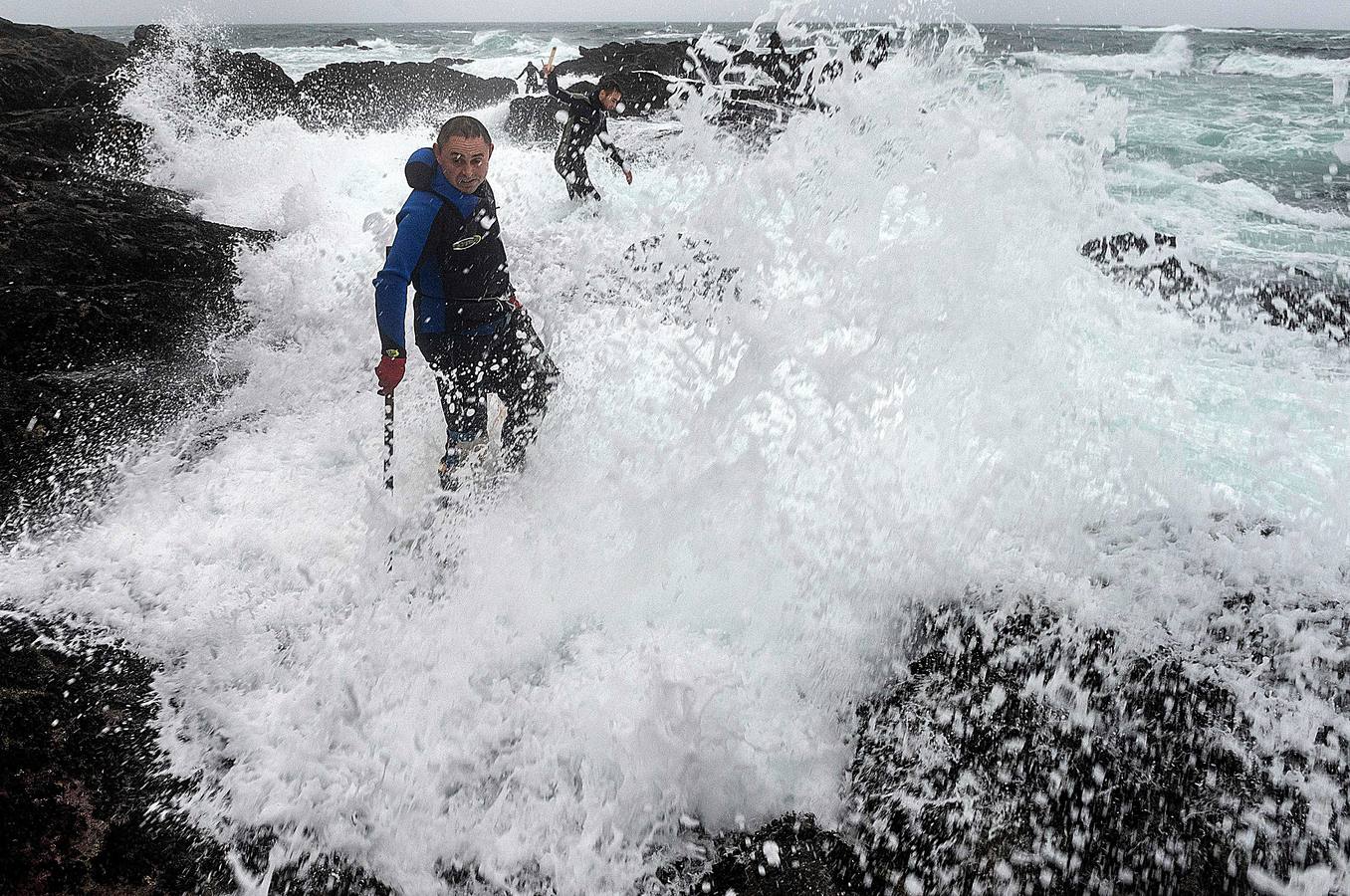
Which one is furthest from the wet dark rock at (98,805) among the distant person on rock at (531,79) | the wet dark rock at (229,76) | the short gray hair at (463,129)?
the distant person on rock at (531,79)

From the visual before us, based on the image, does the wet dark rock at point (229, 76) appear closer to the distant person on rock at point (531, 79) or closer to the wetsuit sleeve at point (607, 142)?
the distant person on rock at point (531, 79)

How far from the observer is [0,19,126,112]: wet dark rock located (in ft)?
37.0

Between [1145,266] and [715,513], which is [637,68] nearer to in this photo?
[1145,266]

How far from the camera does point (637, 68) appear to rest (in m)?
22.7

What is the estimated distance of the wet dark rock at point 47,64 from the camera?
1127 cm

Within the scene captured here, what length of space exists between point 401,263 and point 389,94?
18.9m

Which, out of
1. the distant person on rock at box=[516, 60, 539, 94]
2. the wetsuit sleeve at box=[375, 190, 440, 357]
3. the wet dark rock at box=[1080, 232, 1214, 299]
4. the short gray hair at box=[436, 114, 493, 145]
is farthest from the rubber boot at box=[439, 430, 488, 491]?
the distant person on rock at box=[516, 60, 539, 94]

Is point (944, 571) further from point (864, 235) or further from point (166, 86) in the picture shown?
point (166, 86)

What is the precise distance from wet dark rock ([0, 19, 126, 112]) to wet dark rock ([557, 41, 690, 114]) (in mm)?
11147

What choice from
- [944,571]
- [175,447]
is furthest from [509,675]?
[175,447]

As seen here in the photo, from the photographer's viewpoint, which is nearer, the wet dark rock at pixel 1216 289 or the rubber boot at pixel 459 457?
the rubber boot at pixel 459 457

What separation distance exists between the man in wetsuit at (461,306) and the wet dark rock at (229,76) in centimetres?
1409

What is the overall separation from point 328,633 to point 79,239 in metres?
5.27

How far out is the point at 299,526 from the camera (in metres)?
3.32
